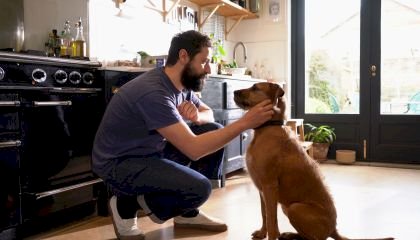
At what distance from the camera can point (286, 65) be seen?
480 centimetres

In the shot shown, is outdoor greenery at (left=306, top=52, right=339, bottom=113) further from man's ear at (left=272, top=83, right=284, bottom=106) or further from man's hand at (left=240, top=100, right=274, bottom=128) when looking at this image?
man's hand at (left=240, top=100, right=274, bottom=128)

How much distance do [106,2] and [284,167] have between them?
6.66ft

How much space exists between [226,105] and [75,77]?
1.43m

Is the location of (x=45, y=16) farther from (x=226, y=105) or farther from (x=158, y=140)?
(x=226, y=105)

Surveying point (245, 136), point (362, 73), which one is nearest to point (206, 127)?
point (245, 136)

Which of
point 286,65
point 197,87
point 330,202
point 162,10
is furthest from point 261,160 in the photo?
point 286,65

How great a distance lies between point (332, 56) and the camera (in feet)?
15.5

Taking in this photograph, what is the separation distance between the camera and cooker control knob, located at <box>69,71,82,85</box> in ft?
7.28

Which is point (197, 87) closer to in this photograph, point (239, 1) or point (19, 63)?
point (19, 63)

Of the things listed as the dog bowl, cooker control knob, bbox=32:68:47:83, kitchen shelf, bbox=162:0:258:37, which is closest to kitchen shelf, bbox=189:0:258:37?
kitchen shelf, bbox=162:0:258:37

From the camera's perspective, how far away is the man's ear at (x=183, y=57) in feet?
5.92

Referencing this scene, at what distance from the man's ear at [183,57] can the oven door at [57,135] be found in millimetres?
771

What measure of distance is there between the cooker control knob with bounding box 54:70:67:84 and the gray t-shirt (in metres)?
0.51

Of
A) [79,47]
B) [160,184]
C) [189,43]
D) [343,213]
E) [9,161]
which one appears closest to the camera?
[160,184]
